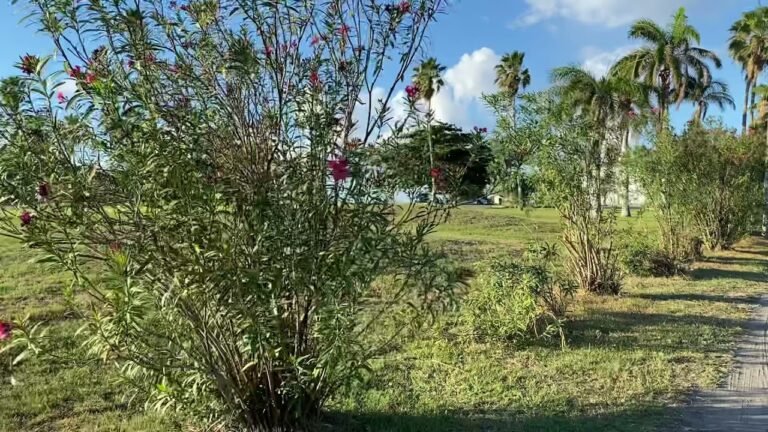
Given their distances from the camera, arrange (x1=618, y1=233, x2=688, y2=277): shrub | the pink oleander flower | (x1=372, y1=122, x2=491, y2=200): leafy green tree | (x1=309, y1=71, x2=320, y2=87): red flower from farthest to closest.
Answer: (x1=618, y1=233, x2=688, y2=277): shrub
(x1=372, y1=122, x2=491, y2=200): leafy green tree
(x1=309, y1=71, x2=320, y2=87): red flower
the pink oleander flower

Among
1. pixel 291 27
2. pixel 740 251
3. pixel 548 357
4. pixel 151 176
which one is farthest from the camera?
pixel 740 251

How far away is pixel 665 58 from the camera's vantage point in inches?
1081

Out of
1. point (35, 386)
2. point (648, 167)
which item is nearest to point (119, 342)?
point (35, 386)

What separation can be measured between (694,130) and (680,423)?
45.9ft

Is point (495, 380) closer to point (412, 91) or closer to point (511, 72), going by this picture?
→ point (412, 91)

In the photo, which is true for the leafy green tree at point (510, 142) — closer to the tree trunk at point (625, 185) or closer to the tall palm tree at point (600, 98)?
the tall palm tree at point (600, 98)

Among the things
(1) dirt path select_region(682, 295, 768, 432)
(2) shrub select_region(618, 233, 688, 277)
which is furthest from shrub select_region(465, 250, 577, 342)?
(2) shrub select_region(618, 233, 688, 277)

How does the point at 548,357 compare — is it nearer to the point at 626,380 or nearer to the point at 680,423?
the point at 626,380

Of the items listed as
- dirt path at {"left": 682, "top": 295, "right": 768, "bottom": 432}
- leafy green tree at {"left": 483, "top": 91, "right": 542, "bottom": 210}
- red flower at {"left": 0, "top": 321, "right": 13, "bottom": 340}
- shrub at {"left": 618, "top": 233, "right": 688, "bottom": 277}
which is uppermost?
leafy green tree at {"left": 483, "top": 91, "right": 542, "bottom": 210}

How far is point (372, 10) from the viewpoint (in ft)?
12.2

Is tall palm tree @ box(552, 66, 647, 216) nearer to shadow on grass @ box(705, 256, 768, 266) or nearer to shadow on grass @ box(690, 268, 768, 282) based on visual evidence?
shadow on grass @ box(690, 268, 768, 282)

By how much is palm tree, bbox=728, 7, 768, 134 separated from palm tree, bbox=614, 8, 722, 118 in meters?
3.47

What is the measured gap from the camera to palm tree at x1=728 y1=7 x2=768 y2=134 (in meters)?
29.8

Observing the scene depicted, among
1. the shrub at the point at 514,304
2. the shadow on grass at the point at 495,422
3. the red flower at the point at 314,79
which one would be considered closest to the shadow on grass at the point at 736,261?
the shrub at the point at 514,304
